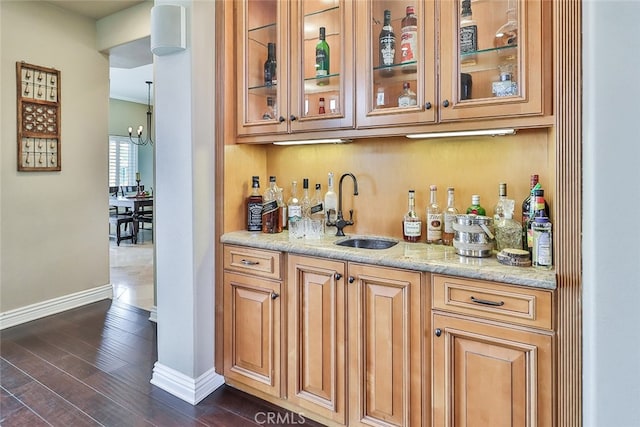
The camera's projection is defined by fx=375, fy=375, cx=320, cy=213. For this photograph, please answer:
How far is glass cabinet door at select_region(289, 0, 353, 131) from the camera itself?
6.20 ft

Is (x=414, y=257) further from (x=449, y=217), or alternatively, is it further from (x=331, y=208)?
(x=331, y=208)

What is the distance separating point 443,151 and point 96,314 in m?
3.15

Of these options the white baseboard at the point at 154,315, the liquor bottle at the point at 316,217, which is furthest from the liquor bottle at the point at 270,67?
the white baseboard at the point at 154,315

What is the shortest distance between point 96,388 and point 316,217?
5.17 feet

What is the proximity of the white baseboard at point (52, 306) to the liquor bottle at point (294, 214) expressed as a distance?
248 cm

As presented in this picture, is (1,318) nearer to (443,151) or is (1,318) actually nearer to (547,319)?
(443,151)

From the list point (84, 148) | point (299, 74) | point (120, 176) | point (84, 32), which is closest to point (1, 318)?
point (84, 148)

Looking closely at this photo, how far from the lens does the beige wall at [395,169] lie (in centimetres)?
174

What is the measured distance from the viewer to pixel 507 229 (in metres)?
1.62

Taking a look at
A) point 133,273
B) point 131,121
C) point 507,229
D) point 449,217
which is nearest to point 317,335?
point 449,217

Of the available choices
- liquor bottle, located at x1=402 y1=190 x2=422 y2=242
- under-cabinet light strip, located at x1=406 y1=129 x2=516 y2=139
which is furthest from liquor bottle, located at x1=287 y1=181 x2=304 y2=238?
under-cabinet light strip, located at x1=406 y1=129 x2=516 y2=139

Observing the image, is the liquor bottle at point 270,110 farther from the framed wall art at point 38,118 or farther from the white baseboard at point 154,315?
the framed wall art at point 38,118

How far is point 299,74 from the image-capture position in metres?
1.96

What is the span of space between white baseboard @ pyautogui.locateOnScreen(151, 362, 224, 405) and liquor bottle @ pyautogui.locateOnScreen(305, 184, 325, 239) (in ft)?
3.17
